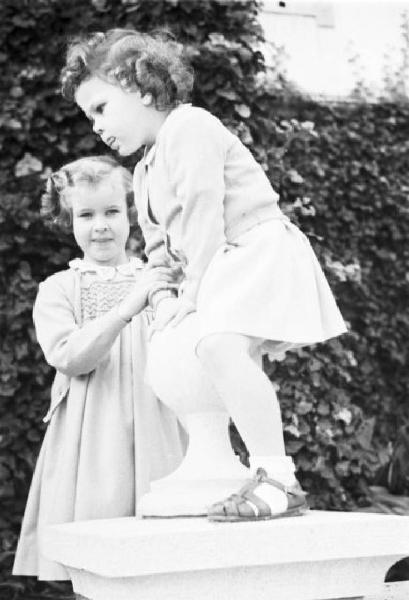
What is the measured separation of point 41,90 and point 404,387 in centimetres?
236

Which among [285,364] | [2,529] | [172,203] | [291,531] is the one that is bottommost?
[2,529]

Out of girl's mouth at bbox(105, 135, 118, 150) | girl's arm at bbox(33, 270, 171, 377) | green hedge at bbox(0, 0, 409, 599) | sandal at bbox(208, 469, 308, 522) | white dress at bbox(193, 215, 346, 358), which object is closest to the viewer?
sandal at bbox(208, 469, 308, 522)

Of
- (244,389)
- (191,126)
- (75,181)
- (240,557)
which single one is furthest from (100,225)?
(240,557)

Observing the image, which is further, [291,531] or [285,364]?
[285,364]

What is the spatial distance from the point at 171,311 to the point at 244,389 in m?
0.29

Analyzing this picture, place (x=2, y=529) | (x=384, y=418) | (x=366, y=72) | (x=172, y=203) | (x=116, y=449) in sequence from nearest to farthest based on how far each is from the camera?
(x=172, y=203) < (x=116, y=449) < (x=2, y=529) < (x=384, y=418) < (x=366, y=72)

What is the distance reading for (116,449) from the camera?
2447mm

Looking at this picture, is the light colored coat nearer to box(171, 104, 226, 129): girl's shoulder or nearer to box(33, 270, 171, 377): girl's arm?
box(171, 104, 226, 129): girl's shoulder

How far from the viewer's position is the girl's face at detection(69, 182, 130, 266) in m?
2.61

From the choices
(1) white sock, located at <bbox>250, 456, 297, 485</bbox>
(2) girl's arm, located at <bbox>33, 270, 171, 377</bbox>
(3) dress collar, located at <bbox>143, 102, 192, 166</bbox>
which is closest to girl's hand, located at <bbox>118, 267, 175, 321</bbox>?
(2) girl's arm, located at <bbox>33, 270, 171, 377</bbox>

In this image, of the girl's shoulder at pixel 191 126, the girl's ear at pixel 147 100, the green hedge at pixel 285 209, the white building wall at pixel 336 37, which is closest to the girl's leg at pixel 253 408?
the girl's shoulder at pixel 191 126

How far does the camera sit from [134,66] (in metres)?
2.04

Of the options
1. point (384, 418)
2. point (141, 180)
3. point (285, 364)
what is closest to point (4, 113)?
point (285, 364)

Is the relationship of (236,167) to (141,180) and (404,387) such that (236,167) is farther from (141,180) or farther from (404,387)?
(404,387)
